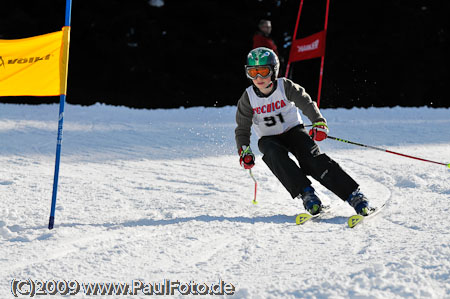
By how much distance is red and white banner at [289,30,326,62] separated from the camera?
8914 mm

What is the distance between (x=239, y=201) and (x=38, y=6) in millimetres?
12077

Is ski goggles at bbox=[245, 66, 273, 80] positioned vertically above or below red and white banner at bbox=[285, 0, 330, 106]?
below

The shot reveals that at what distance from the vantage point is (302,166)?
3.77 m

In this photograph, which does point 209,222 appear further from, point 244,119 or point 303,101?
point 303,101

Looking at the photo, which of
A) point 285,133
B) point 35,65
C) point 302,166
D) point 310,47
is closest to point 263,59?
point 285,133

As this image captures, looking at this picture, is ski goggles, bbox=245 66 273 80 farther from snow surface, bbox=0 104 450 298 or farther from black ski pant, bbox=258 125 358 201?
snow surface, bbox=0 104 450 298

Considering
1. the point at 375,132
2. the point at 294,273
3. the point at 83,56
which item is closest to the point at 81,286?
the point at 294,273

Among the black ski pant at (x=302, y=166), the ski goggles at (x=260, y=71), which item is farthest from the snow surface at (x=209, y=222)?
the ski goggles at (x=260, y=71)

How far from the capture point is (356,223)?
3188 millimetres

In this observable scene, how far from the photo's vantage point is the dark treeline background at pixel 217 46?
545 inches

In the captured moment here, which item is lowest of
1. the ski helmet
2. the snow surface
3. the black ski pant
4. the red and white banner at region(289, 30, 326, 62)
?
the snow surface

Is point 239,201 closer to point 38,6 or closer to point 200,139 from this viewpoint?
point 200,139

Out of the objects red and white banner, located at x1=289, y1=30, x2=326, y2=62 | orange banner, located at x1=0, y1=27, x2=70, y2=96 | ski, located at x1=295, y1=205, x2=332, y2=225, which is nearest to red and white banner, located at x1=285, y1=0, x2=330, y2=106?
red and white banner, located at x1=289, y1=30, x2=326, y2=62

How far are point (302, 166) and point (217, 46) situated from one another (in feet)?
35.3
